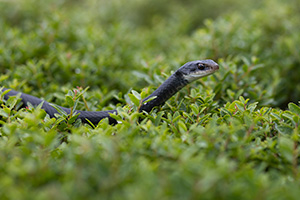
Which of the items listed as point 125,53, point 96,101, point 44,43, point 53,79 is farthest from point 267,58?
point 44,43

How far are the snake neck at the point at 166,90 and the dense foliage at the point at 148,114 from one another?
0.43 feet

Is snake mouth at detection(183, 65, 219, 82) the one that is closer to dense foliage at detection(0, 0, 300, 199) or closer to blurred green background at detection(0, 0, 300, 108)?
dense foliage at detection(0, 0, 300, 199)

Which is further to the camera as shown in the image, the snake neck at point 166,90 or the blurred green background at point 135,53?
the blurred green background at point 135,53

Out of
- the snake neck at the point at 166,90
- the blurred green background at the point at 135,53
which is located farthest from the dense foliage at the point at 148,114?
the snake neck at the point at 166,90

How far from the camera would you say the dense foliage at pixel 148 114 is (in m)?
1.79

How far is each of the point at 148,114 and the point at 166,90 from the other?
43 centimetres

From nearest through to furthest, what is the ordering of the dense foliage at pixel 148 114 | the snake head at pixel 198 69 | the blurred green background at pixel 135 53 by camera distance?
the dense foliage at pixel 148 114, the snake head at pixel 198 69, the blurred green background at pixel 135 53

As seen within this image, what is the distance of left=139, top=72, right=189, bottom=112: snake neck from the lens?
3332 mm

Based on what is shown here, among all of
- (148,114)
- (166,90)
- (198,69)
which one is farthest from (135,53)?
(148,114)

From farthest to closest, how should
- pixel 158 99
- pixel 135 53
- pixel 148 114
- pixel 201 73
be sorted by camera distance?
pixel 135 53
pixel 201 73
pixel 158 99
pixel 148 114

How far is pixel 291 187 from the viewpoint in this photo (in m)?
1.80

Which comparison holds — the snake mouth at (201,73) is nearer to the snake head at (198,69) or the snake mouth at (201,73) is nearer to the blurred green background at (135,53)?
the snake head at (198,69)

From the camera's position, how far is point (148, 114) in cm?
306

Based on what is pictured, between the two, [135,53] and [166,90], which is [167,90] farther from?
[135,53]
